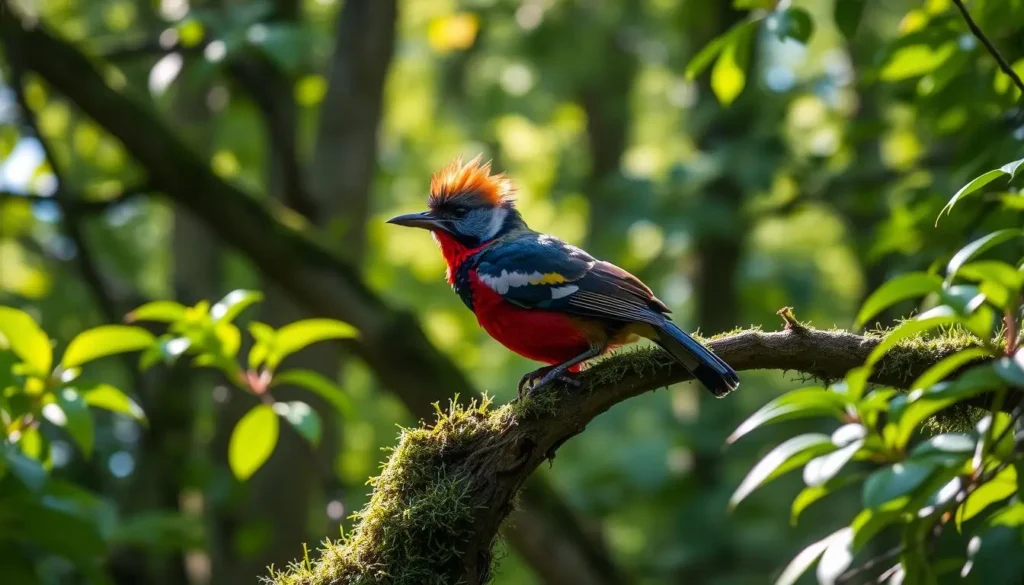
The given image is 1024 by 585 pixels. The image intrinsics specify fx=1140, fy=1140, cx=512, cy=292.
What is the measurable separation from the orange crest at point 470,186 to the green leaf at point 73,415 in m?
2.23

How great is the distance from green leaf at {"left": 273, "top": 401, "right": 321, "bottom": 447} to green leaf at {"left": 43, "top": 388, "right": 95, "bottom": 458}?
0.74 meters

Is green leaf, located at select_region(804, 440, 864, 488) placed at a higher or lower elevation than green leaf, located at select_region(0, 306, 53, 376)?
lower

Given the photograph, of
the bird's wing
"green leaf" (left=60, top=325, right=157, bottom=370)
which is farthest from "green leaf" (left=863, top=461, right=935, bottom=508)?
"green leaf" (left=60, top=325, right=157, bottom=370)

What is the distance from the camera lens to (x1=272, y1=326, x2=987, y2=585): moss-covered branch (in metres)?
2.97

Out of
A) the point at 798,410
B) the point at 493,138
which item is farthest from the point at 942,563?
the point at 493,138

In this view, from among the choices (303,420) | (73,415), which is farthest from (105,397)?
(303,420)

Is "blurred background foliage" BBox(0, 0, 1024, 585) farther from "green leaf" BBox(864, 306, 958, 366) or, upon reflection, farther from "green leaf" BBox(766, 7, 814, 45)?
"green leaf" BBox(864, 306, 958, 366)

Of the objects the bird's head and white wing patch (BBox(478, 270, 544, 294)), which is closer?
white wing patch (BBox(478, 270, 544, 294))

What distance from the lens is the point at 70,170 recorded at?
12023mm

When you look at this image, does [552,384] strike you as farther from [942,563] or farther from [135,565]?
[135,565]

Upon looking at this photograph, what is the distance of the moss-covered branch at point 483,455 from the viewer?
2973mm

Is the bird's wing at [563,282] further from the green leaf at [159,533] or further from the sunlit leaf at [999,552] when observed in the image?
the green leaf at [159,533]

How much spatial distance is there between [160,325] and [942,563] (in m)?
6.75

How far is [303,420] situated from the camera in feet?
13.6
